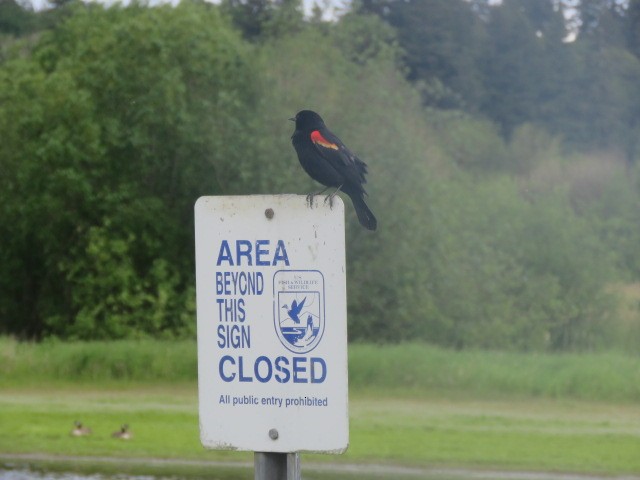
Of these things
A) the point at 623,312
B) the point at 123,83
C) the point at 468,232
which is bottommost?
the point at 623,312

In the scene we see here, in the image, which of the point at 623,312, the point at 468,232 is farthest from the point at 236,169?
the point at 623,312

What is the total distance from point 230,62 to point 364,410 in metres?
17.5

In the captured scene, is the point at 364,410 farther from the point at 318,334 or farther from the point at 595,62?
the point at 595,62

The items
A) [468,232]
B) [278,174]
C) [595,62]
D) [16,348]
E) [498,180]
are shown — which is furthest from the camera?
[595,62]

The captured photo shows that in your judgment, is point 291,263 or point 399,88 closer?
point 291,263

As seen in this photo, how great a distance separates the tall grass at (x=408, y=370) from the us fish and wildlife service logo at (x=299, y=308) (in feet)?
55.2

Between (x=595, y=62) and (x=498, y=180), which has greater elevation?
(x=595, y=62)

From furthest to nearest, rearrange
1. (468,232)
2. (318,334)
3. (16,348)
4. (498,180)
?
(498,180), (468,232), (16,348), (318,334)

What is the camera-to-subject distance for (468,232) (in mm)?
39594

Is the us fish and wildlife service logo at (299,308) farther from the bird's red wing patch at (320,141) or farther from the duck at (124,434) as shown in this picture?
the duck at (124,434)

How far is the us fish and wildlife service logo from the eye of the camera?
244cm

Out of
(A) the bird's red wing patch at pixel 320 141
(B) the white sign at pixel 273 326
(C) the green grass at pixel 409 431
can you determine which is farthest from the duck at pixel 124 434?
(B) the white sign at pixel 273 326

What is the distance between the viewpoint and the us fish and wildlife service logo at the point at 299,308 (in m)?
2.44

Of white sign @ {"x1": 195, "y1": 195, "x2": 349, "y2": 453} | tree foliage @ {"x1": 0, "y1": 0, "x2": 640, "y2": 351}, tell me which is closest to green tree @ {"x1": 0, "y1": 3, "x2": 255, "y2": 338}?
tree foliage @ {"x1": 0, "y1": 0, "x2": 640, "y2": 351}
